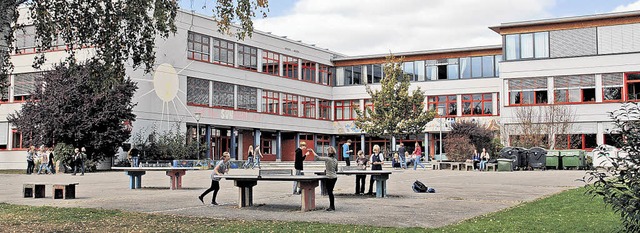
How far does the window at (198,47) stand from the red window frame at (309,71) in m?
12.6

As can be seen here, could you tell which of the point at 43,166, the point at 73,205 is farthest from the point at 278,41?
the point at 73,205

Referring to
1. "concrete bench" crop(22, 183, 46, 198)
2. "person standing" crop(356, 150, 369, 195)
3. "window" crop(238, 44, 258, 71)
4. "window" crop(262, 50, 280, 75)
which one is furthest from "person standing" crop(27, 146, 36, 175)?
"person standing" crop(356, 150, 369, 195)

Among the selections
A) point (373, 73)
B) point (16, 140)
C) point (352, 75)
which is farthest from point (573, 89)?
point (16, 140)

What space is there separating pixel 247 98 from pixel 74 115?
58.3ft

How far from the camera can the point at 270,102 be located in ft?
189

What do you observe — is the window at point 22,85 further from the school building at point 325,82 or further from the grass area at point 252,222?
the grass area at point 252,222

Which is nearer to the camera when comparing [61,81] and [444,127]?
[61,81]

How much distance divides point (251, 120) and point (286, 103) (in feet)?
16.9

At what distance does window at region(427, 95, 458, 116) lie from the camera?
199 feet

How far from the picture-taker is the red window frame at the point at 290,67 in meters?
59.4

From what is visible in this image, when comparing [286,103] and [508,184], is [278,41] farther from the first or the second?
[508,184]

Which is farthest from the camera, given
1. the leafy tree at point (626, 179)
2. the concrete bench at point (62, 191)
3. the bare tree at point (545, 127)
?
the bare tree at point (545, 127)

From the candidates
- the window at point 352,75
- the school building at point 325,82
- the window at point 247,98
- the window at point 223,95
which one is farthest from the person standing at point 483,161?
the window at point 352,75

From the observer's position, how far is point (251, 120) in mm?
55250
